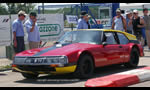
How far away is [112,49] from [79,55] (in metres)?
1.53

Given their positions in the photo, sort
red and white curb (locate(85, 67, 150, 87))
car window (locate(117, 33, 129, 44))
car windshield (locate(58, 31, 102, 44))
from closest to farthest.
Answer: red and white curb (locate(85, 67, 150, 87)) → car windshield (locate(58, 31, 102, 44)) → car window (locate(117, 33, 129, 44))

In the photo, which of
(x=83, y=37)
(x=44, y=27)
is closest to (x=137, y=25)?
(x=44, y=27)

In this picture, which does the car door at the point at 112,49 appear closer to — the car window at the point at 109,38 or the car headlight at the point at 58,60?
the car window at the point at 109,38

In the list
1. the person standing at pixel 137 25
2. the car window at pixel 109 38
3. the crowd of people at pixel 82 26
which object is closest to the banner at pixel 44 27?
the crowd of people at pixel 82 26

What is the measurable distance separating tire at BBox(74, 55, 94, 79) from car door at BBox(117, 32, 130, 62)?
1640mm

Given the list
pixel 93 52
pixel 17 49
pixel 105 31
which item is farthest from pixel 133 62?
pixel 17 49

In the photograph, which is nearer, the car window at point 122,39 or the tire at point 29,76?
the tire at point 29,76

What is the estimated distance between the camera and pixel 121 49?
1014cm

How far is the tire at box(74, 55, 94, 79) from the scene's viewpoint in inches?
334

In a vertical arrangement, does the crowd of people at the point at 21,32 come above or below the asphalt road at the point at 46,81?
above

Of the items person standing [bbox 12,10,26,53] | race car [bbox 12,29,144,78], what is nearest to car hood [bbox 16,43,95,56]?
race car [bbox 12,29,144,78]

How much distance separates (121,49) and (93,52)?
1.46m

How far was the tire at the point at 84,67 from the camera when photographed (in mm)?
8477

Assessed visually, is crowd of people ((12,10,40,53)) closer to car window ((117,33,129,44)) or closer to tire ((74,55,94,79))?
car window ((117,33,129,44))
